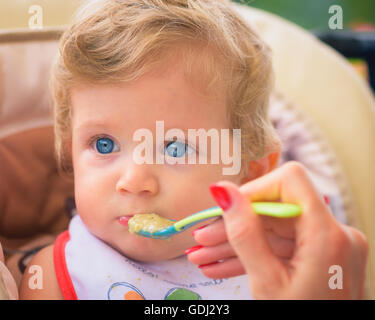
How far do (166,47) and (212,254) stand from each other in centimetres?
23

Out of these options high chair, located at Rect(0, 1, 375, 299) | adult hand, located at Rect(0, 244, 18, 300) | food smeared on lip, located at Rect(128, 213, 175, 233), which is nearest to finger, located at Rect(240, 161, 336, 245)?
food smeared on lip, located at Rect(128, 213, 175, 233)

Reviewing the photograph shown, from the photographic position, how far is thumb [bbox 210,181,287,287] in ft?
1.40

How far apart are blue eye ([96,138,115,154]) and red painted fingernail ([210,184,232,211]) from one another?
0.61 feet

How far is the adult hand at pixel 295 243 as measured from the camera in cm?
43

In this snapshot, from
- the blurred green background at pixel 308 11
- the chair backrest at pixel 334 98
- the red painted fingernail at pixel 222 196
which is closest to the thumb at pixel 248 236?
the red painted fingernail at pixel 222 196

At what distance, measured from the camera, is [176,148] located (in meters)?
0.58

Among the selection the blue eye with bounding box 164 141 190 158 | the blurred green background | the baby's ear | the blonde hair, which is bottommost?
the baby's ear

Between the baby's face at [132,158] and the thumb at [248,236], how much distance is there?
0.14 meters

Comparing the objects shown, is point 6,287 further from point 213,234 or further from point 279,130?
point 279,130

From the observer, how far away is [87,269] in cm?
64

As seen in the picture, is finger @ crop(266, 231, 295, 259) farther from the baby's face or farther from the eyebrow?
the eyebrow

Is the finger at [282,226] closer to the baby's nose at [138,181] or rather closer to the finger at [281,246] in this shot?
the finger at [281,246]

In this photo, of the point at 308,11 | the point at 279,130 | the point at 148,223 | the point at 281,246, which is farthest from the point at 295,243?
the point at 308,11
